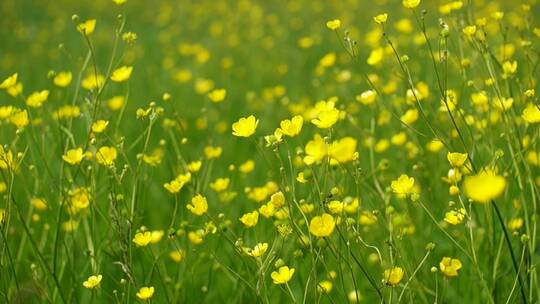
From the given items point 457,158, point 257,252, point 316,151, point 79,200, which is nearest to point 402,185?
point 457,158

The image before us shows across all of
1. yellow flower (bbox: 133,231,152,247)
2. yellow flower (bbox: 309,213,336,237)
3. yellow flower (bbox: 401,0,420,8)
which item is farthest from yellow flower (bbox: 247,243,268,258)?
yellow flower (bbox: 401,0,420,8)

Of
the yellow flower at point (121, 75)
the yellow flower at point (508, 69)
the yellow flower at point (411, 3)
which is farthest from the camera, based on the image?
the yellow flower at point (121, 75)

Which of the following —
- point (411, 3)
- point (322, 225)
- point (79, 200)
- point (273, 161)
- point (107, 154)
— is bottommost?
point (273, 161)

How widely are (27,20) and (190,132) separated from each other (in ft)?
13.9

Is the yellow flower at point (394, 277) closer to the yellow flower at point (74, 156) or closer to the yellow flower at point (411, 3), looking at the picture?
the yellow flower at point (411, 3)

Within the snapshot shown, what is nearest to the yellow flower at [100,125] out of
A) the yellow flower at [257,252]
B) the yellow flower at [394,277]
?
the yellow flower at [257,252]

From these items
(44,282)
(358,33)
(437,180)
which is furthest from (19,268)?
(358,33)

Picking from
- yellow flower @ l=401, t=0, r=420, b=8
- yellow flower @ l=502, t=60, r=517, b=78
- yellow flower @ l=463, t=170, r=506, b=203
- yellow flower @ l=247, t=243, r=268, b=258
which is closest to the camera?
yellow flower @ l=463, t=170, r=506, b=203

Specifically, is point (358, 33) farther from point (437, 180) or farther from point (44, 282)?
point (44, 282)

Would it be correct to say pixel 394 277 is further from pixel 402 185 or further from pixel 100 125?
pixel 100 125

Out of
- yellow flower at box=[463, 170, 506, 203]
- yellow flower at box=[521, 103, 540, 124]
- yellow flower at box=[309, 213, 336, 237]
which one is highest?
yellow flower at box=[463, 170, 506, 203]

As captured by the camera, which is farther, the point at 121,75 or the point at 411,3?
the point at 121,75

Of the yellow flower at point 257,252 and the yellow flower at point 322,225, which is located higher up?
the yellow flower at point 322,225

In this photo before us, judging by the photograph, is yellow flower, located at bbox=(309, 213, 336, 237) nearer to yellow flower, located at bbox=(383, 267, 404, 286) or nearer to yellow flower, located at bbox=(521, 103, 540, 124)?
yellow flower, located at bbox=(383, 267, 404, 286)
